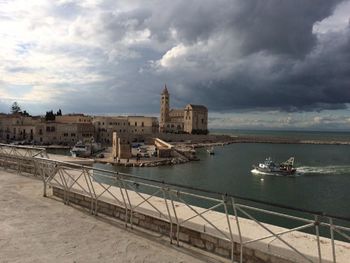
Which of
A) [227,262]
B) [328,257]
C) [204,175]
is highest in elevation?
[328,257]

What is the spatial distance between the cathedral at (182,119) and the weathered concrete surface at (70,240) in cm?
12199

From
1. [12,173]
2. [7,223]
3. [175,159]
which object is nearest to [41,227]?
[7,223]

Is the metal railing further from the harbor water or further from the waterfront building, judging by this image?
the waterfront building

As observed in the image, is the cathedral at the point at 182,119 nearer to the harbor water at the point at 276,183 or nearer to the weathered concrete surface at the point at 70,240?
the harbor water at the point at 276,183

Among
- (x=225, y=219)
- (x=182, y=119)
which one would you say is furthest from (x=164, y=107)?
(x=225, y=219)

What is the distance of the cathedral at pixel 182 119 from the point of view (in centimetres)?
13395

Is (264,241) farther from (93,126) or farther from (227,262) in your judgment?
(93,126)

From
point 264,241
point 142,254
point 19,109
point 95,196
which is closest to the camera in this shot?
point 264,241

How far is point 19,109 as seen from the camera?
470 feet

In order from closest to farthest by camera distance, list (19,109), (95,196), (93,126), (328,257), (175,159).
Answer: (328,257), (95,196), (175,159), (93,126), (19,109)

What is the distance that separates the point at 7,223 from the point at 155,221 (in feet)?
11.3

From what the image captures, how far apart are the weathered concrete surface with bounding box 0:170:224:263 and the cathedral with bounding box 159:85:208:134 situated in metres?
122

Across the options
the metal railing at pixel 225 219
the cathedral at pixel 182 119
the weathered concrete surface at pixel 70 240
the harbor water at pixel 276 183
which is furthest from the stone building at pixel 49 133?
the metal railing at pixel 225 219

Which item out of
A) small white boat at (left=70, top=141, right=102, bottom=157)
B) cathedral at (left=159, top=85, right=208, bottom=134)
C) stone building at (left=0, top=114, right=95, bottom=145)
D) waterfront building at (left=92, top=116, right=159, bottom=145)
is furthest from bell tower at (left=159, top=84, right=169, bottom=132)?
small white boat at (left=70, top=141, right=102, bottom=157)
